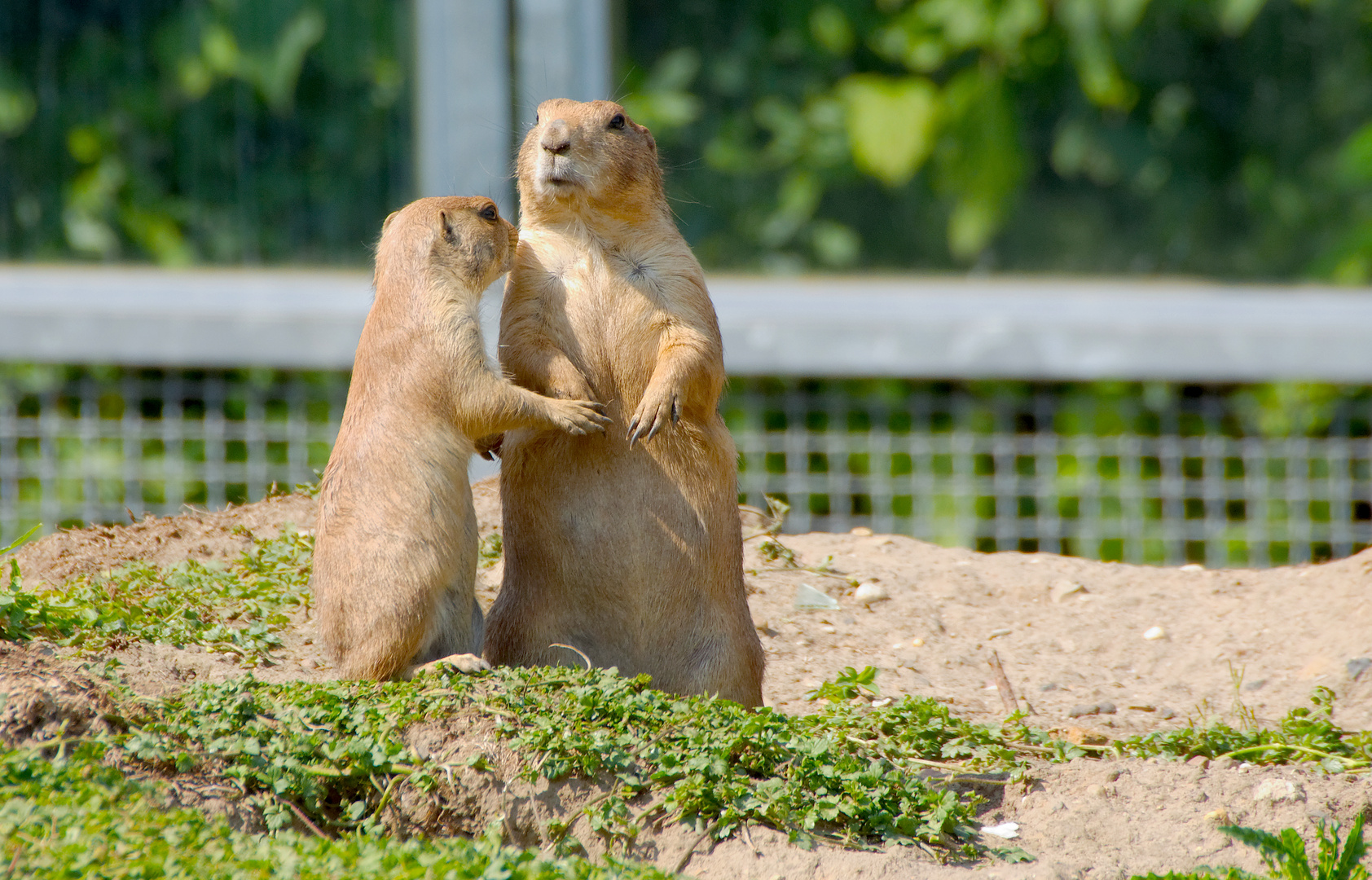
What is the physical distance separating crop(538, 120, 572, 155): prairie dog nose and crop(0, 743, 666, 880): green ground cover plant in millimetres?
1966

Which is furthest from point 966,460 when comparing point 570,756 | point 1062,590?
point 570,756

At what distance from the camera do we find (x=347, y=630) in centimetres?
389

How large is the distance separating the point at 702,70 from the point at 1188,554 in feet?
12.9

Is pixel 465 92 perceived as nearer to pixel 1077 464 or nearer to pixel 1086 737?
pixel 1077 464

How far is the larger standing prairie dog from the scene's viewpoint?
13.5 feet

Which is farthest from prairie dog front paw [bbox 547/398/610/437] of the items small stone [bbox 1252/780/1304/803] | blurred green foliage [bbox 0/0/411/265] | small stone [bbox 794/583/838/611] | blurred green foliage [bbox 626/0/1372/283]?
blurred green foliage [bbox 0/0/411/265]

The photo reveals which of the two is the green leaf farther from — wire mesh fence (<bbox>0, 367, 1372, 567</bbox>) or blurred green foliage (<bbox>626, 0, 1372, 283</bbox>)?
wire mesh fence (<bbox>0, 367, 1372, 567</bbox>)

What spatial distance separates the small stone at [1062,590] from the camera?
5953mm

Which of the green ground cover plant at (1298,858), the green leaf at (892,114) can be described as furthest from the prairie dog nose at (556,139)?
the green leaf at (892,114)

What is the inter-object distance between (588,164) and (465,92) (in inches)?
153

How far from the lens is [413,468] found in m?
3.91

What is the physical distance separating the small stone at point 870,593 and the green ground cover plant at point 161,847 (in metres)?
2.78

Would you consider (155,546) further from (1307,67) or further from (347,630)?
(1307,67)

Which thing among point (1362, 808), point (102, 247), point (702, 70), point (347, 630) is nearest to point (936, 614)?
point (1362, 808)
